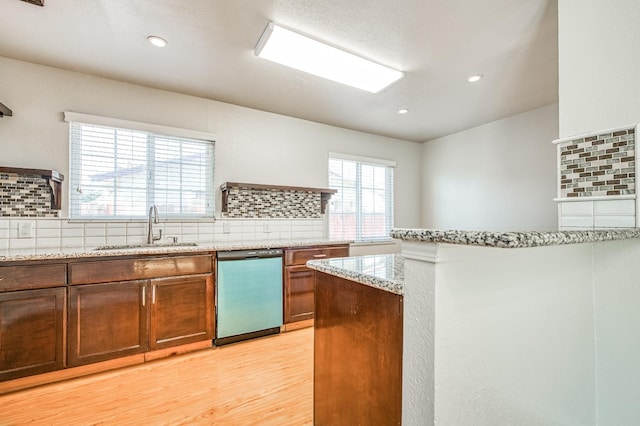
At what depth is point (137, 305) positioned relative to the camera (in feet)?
7.13

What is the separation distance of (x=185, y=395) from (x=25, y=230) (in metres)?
1.90

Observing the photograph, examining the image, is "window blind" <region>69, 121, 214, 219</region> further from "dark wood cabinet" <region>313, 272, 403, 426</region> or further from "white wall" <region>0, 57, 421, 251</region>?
"dark wood cabinet" <region>313, 272, 403, 426</region>

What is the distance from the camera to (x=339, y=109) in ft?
11.0

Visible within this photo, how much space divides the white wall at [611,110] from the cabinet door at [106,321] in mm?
2769

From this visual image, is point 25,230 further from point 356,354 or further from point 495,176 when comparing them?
point 495,176

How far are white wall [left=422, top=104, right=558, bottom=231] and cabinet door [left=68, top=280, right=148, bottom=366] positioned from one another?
13.5ft

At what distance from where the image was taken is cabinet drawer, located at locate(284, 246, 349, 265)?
113 inches

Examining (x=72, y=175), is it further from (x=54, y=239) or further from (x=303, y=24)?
(x=303, y=24)

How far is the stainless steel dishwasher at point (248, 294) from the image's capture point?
8.24 ft

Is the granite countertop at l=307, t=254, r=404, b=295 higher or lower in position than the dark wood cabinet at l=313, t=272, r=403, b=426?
higher

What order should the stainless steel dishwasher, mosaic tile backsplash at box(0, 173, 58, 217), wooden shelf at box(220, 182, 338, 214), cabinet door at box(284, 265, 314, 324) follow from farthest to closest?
1. wooden shelf at box(220, 182, 338, 214)
2. cabinet door at box(284, 265, 314, 324)
3. the stainless steel dishwasher
4. mosaic tile backsplash at box(0, 173, 58, 217)

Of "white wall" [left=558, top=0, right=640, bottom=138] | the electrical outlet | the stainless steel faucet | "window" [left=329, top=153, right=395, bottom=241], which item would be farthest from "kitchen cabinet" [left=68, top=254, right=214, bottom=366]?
"white wall" [left=558, top=0, right=640, bottom=138]

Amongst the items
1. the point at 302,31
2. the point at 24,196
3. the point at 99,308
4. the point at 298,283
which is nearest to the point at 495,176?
the point at 298,283

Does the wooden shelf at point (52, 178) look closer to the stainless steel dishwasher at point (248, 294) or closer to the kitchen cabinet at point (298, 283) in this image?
the stainless steel dishwasher at point (248, 294)
